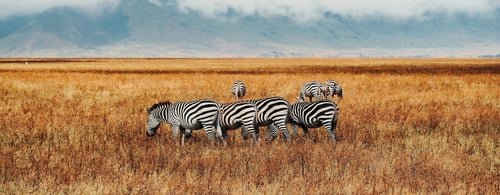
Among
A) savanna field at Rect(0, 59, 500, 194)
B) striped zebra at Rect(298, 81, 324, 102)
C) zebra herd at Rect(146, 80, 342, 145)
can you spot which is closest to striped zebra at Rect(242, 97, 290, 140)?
zebra herd at Rect(146, 80, 342, 145)

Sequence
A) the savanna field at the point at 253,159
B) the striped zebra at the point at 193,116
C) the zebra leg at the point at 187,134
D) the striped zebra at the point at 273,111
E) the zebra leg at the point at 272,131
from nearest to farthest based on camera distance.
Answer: the savanna field at the point at 253,159 → the striped zebra at the point at 193,116 → the striped zebra at the point at 273,111 → the zebra leg at the point at 187,134 → the zebra leg at the point at 272,131

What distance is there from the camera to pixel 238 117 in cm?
1130

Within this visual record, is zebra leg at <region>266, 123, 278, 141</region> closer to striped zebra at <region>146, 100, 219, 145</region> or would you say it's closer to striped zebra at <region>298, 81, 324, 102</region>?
striped zebra at <region>146, 100, 219, 145</region>

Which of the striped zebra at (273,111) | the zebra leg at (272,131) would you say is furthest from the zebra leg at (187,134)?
the zebra leg at (272,131)

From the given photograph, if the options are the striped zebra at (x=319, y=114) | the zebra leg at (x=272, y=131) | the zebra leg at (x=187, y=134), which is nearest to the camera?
the striped zebra at (x=319, y=114)

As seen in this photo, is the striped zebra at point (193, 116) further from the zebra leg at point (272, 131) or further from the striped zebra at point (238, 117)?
the zebra leg at point (272, 131)

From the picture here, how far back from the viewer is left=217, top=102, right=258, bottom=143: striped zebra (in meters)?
11.2

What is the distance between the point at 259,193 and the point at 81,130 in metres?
7.34

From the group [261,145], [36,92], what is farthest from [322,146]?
[36,92]

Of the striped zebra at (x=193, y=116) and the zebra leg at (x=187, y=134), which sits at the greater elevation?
the striped zebra at (x=193, y=116)

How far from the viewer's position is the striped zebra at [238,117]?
11.2 m

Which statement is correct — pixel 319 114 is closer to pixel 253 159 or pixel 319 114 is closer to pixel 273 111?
pixel 273 111

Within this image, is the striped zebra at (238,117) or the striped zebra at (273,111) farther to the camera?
the striped zebra at (273,111)

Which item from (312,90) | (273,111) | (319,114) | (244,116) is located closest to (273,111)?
(273,111)
